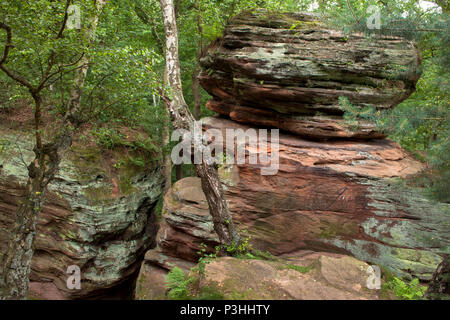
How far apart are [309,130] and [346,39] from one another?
10.3 ft

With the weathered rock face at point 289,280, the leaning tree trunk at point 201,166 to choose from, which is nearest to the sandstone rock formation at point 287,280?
the weathered rock face at point 289,280

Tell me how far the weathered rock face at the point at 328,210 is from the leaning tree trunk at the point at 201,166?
4.30 ft

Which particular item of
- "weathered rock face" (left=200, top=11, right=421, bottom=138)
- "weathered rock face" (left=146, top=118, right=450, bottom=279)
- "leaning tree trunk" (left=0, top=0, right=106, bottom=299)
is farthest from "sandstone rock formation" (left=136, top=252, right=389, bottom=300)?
"weathered rock face" (left=200, top=11, right=421, bottom=138)

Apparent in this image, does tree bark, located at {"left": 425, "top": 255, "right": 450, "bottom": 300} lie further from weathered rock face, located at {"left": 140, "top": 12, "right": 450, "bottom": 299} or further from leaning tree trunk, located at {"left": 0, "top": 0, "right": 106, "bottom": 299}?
leaning tree trunk, located at {"left": 0, "top": 0, "right": 106, "bottom": 299}

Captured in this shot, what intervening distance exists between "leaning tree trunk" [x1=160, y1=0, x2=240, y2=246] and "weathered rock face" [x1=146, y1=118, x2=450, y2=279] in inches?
51.6

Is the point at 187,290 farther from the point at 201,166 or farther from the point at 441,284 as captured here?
the point at 441,284

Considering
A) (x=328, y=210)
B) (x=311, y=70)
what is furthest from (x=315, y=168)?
(x=311, y=70)

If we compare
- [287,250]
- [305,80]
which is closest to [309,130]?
[305,80]

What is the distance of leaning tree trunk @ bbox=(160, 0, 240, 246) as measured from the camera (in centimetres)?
712

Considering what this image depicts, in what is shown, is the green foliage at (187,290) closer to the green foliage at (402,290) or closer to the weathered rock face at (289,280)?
the weathered rock face at (289,280)

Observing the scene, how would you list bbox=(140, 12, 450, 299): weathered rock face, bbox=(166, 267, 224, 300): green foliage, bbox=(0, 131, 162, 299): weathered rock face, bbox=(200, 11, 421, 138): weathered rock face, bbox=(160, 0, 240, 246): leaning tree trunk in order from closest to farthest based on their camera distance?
1. bbox=(166, 267, 224, 300): green foliage
2. bbox=(160, 0, 240, 246): leaning tree trunk
3. bbox=(140, 12, 450, 299): weathered rock face
4. bbox=(200, 11, 421, 138): weathered rock face
5. bbox=(0, 131, 162, 299): weathered rock face
